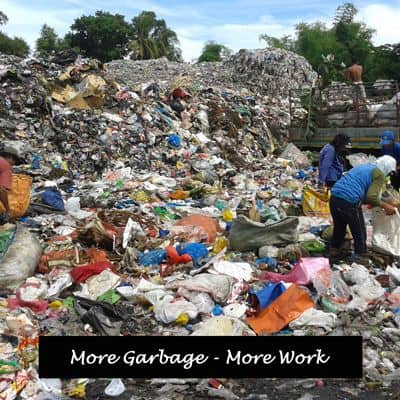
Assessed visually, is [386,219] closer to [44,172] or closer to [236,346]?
[236,346]

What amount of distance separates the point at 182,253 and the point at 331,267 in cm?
140

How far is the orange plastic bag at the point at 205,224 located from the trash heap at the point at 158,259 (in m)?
0.02

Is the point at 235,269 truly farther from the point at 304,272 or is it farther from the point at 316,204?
the point at 316,204

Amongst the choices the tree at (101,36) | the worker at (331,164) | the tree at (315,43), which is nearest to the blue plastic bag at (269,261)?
the worker at (331,164)

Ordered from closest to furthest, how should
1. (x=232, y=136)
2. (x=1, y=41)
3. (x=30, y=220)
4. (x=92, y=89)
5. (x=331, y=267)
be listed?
(x=331, y=267) → (x=30, y=220) → (x=92, y=89) → (x=232, y=136) → (x=1, y=41)

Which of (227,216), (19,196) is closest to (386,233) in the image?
(227,216)

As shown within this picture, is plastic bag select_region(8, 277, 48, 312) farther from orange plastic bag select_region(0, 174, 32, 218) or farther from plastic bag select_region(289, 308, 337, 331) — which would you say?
plastic bag select_region(289, 308, 337, 331)

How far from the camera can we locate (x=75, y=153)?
938 cm

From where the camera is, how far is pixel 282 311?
3.75 metres

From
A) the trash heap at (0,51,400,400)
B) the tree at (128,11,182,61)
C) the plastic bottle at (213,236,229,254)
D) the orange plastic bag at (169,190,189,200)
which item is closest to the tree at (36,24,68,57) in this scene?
the tree at (128,11,182,61)

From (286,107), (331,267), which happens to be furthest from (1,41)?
(331,267)

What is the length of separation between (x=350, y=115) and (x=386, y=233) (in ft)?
15.3

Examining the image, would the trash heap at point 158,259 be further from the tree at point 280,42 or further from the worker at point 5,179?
the tree at point 280,42

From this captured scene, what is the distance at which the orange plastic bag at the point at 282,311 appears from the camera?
3.67m
